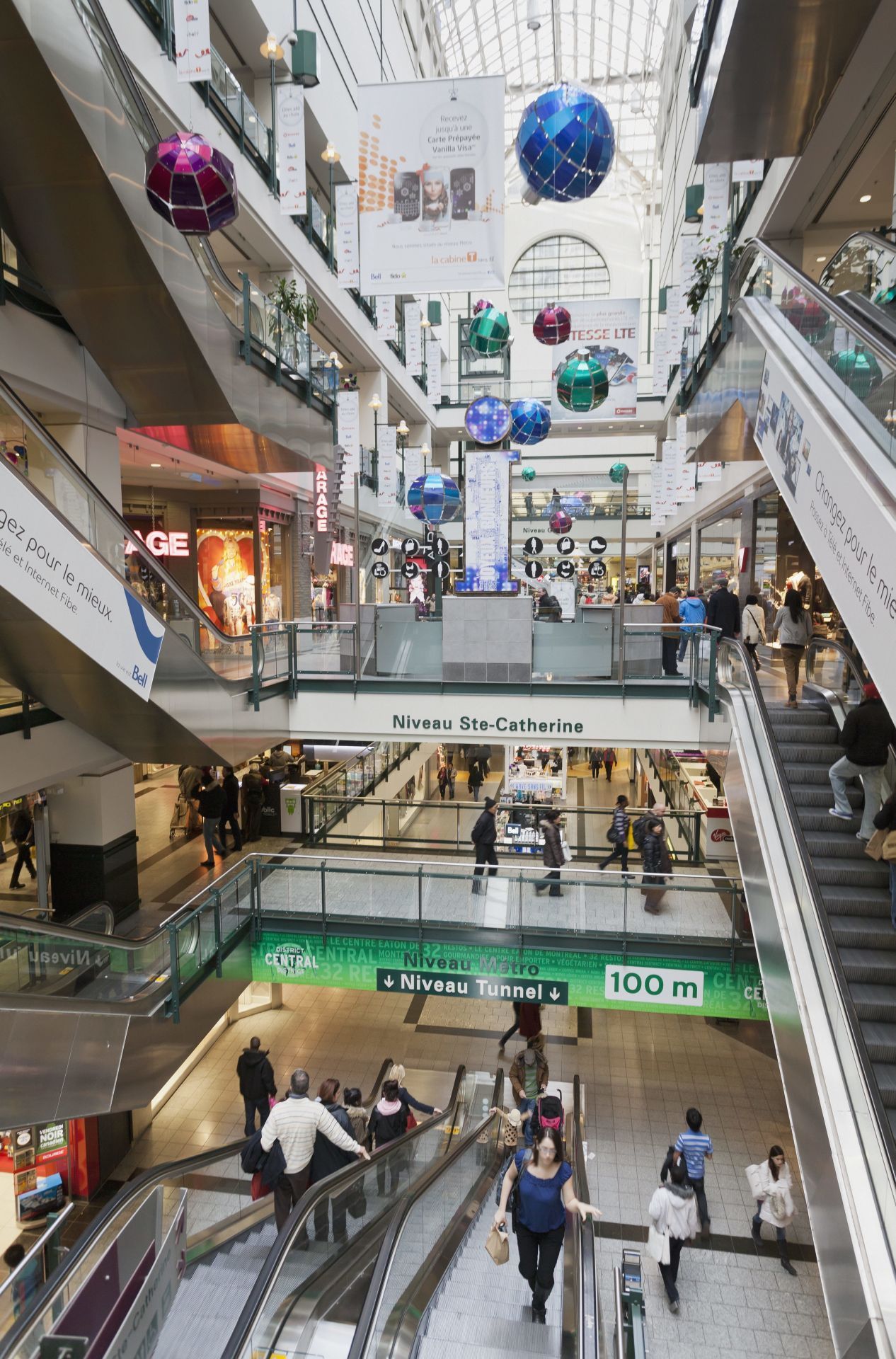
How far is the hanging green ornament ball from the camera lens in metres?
14.1

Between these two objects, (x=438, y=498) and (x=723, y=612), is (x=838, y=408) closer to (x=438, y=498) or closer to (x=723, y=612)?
(x=723, y=612)

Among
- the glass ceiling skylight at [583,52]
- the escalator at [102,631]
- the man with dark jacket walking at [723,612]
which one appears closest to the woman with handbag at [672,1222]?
the escalator at [102,631]

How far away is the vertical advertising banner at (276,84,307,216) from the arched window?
2783 centimetres

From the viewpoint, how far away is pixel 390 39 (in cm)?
2266

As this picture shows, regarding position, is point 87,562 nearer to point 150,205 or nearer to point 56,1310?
point 150,205

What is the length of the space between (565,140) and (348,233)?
8.46 metres

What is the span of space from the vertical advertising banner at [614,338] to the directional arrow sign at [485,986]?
1797 cm

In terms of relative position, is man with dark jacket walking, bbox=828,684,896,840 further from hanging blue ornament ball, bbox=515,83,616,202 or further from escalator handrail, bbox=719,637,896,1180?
hanging blue ornament ball, bbox=515,83,616,202

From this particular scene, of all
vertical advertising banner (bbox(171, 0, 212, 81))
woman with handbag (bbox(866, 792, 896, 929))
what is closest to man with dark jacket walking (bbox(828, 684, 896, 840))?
woman with handbag (bbox(866, 792, 896, 929))

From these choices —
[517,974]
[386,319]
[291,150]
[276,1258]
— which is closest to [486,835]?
[517,974]

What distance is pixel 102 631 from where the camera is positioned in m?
5.80

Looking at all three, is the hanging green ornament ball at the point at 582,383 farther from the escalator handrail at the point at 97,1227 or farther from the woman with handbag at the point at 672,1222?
the escalator handrail at the point at 97,1227

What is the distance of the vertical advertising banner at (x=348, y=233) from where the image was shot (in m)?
14.1

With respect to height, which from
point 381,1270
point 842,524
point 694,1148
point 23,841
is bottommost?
point 694,1148
